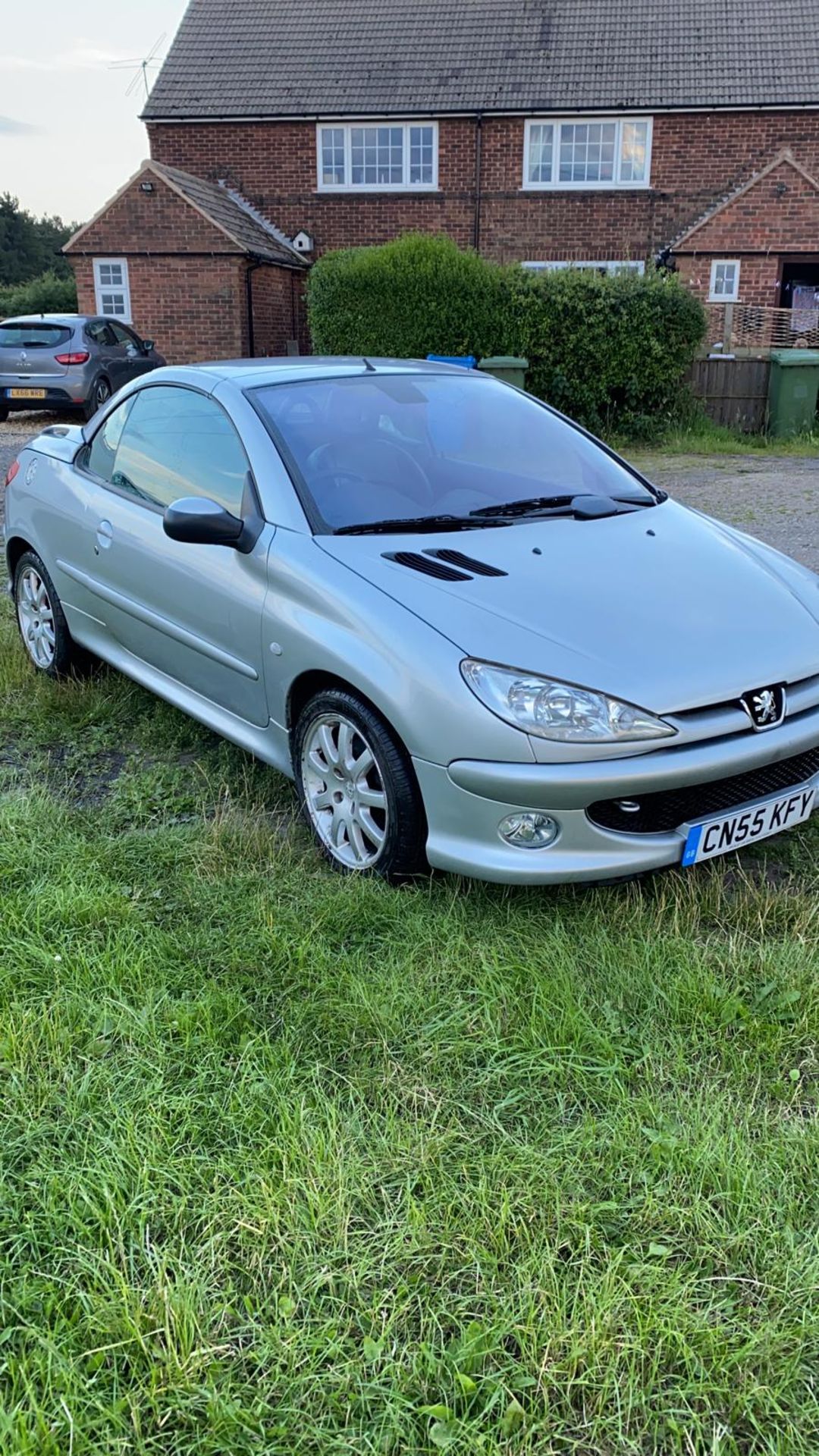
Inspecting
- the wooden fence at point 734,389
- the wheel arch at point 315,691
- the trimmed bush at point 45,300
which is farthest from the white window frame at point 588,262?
the wheel arch at point 315,691

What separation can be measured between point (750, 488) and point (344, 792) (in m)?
9.73

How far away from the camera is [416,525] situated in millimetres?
3748

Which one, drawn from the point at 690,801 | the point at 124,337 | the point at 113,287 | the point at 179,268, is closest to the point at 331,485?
the point at 690,801

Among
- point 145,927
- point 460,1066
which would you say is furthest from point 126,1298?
point 145,927

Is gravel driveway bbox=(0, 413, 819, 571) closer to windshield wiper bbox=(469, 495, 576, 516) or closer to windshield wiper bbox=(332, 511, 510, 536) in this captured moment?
windshield wiper bbox=(469, 495, 576, 516)

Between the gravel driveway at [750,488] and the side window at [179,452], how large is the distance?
5.02m

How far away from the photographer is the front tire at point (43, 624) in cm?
527

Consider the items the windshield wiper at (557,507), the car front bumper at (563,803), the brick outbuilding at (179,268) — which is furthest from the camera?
the brick outbuilding at (179,268)

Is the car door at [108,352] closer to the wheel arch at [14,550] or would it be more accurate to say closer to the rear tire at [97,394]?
the rear tire at [97,394]

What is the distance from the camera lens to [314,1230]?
2.09 m

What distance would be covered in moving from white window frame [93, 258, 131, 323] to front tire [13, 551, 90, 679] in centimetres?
1786

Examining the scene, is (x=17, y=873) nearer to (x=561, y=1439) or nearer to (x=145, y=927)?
(x=145, y=927)

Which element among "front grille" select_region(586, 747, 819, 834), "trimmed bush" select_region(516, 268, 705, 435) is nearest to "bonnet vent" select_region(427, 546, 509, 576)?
"front grille" select_region(586, 747, 819, 834)

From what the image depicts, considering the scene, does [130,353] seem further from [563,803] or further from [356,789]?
[563,803]
